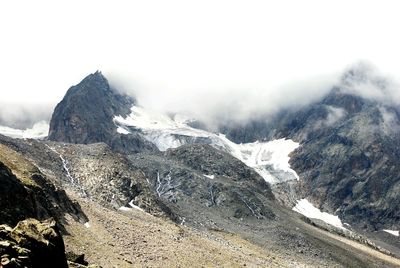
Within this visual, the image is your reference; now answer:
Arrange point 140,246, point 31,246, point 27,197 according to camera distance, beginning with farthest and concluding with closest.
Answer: point 140,246 → point 27,197 → point 31,246

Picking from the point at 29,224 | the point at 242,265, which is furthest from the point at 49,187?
the point at 29,224

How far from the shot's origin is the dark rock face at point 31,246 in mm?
33344

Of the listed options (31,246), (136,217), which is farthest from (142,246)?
(31,246)

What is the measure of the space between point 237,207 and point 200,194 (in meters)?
17.0

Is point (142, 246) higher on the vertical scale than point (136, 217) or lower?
higher

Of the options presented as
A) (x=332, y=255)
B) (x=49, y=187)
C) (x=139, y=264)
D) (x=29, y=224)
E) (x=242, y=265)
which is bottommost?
(x=332, y=255)

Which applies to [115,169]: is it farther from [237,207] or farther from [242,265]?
[242,265]

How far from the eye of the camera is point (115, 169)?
155500 millimetres

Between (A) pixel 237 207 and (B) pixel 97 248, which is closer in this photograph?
(B) pixel 97 248

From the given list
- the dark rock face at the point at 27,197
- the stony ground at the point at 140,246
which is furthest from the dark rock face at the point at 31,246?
the stony ground at the point at 140,246

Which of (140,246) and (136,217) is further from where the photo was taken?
(136,217)

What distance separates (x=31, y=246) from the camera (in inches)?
1380

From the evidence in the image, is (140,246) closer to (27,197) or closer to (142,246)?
(142,246)

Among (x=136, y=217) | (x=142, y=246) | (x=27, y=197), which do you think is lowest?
(x=136, y=217)
